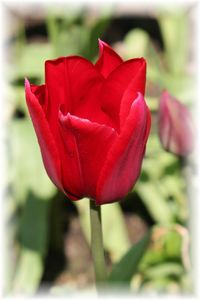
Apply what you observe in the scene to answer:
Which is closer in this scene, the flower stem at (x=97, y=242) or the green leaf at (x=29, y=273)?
the flower stem at (x=97, y=242)

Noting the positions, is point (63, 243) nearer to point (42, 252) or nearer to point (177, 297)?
point (42, 252)

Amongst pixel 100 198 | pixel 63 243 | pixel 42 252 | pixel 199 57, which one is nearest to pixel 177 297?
pixel 42 252

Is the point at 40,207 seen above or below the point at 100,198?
below

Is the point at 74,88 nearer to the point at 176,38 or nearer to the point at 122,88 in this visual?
the point at 122,88

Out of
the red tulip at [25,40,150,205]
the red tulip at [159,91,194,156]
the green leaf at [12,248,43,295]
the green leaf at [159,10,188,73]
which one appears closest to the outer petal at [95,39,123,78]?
the red tulip at [25,40,150,205]

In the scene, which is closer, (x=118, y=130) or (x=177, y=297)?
(x=118, y=130)

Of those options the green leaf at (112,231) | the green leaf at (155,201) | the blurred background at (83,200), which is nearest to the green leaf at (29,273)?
the blurred background at (83,200)

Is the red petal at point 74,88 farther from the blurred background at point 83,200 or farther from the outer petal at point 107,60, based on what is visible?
the blurred background at point 83,200
